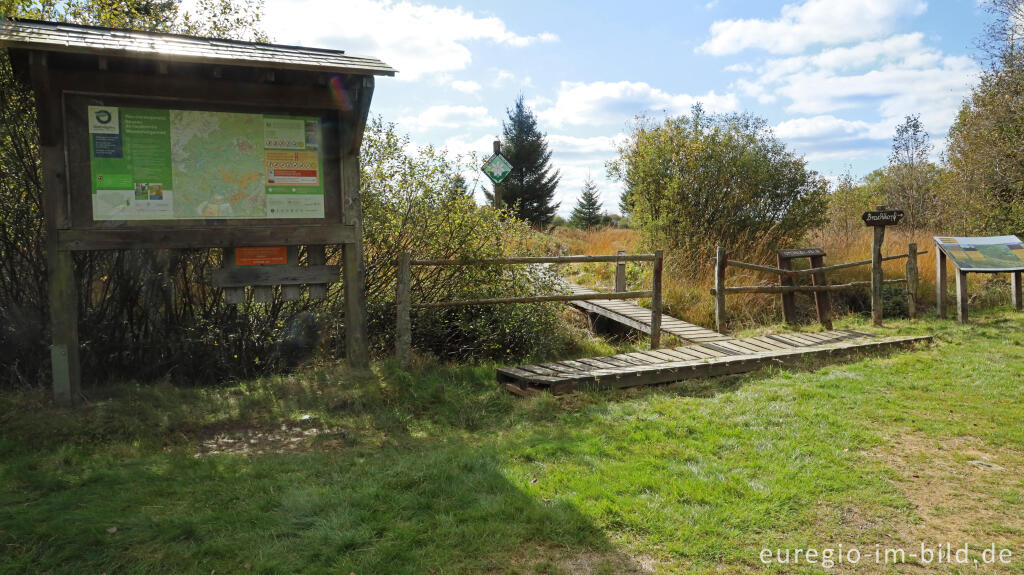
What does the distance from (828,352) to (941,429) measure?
2702 mm

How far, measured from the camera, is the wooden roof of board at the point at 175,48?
480 cm

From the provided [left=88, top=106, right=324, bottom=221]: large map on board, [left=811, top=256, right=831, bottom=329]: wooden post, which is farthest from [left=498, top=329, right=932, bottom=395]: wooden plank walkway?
[left=88, top=106, right=324, bottom=221]: large map on board

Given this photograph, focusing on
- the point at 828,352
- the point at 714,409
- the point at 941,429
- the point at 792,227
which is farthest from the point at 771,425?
the point at 792,227

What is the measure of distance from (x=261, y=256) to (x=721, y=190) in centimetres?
1044

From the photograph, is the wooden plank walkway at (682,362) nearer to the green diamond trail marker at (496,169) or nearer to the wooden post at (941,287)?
the wooden post at (941,287)

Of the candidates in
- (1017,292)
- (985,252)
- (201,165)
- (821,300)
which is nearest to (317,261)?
(201,165)

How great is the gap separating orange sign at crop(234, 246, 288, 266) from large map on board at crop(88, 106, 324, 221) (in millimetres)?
318

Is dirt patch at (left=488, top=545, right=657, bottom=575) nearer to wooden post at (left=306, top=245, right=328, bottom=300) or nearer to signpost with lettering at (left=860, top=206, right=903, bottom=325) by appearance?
wooden post at (left=306, top=245, right=328, bottom=300)

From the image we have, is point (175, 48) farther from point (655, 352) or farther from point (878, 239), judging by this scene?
point (878, 239)

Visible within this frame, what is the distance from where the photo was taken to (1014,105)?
46.6ft

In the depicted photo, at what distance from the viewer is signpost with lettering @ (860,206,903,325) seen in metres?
9.71

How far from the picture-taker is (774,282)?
39.8 feet

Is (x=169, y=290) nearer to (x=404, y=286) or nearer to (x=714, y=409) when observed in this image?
(x=404, y=286)

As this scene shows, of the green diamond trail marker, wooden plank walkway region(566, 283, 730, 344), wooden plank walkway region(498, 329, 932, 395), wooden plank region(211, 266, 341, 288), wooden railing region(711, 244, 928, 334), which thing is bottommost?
wooden plank walkway region(498, 329, 932, 395)
